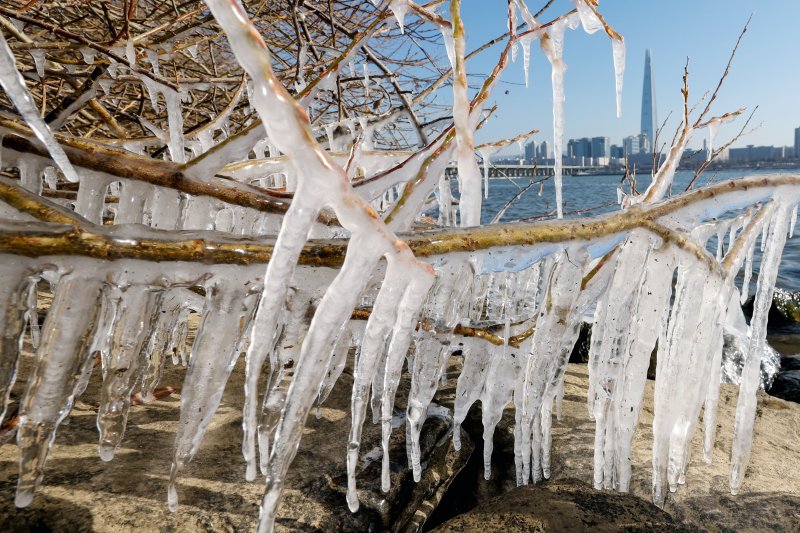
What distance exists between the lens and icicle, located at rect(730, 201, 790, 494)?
2117 millimetres

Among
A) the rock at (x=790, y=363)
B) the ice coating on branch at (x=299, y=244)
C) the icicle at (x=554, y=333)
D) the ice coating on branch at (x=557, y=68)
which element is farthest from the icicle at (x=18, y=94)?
the rock at (x=790, y=363)

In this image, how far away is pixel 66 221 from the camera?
1111 mm

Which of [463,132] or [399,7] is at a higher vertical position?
[399,7]

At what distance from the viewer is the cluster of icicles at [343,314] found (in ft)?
3.22

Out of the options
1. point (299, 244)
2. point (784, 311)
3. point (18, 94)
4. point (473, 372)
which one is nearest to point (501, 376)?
point (473, 372)

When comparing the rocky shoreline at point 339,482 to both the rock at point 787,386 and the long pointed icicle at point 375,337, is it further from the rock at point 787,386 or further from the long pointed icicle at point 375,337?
the rock at point 787,386

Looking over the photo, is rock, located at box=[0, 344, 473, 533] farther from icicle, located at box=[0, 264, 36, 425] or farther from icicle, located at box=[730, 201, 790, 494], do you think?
icicle, located at box=[730, 201, 790, 494]

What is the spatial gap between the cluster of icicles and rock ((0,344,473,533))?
21 cm

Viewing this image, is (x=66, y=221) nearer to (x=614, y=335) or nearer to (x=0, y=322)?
(x=0, y=322)

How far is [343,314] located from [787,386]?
25.4ft

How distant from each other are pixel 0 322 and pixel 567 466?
2498 millimetres

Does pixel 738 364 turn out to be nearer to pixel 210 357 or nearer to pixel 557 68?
pixel 557 68

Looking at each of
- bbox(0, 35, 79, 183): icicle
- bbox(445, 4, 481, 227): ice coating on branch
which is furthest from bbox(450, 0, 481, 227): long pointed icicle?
bbox(0, 35, 79, 183): icicle

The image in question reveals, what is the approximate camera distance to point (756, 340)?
7.32 feet
